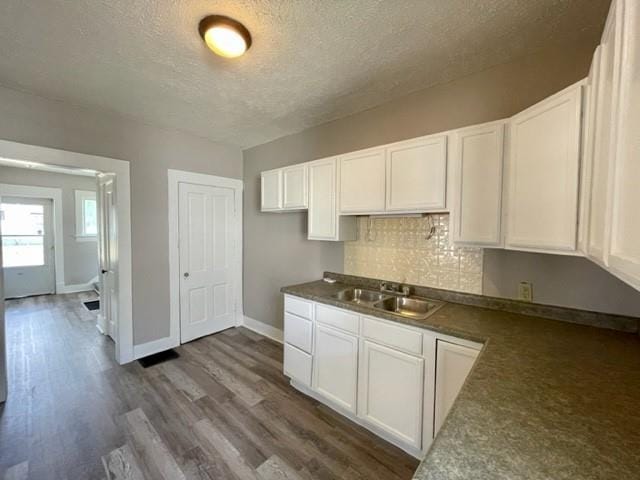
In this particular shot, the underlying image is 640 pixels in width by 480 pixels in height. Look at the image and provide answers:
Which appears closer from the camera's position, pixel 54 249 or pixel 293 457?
pixel 293 457

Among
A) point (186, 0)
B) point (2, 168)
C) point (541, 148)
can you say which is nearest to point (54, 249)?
point (2, 168)

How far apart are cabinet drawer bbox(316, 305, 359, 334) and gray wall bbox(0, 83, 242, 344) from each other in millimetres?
2121

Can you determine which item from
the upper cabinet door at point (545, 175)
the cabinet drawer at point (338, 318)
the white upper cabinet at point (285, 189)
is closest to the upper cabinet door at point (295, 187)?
the white upper cabinet at point (285, 189)

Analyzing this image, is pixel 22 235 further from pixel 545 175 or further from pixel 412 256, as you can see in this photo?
pixel 545 175

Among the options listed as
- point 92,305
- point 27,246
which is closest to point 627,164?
point 92,305

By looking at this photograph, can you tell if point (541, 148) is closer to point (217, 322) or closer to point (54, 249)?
point (217, 322)

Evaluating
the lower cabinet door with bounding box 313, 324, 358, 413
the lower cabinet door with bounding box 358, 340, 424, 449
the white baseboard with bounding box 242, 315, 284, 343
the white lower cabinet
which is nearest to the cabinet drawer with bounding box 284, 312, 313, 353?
the white lower cabinet

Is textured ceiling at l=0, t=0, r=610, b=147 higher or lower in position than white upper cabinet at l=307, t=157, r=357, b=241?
higher

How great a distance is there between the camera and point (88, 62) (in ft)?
6.15

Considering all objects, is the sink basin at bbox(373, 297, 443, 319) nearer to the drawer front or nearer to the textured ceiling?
the drawer front

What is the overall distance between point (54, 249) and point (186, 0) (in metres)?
6.66

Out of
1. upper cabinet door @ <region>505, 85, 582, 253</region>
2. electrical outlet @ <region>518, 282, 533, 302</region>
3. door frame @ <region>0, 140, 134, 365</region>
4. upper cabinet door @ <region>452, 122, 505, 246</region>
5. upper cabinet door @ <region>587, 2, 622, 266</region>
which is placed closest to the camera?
upper cabinet door @ <region>587, 2, 622, 266</region>

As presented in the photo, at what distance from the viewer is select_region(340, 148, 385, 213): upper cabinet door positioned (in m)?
2.11

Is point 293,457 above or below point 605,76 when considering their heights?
below
